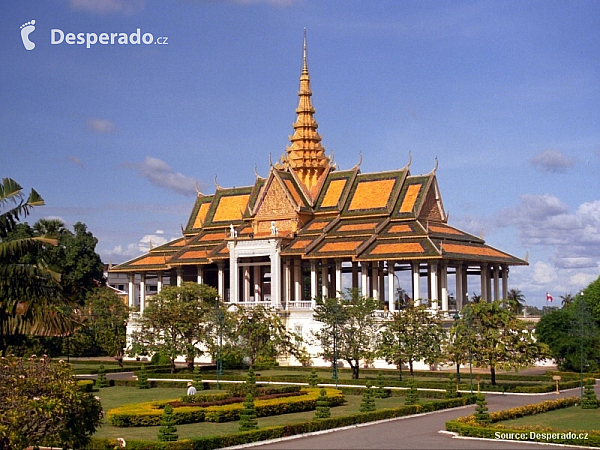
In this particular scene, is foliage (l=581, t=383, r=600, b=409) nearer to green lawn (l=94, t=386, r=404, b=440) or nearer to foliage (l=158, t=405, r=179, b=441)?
green lawn (l=94, t=386, r=404, b=440)

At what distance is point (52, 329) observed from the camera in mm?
25047

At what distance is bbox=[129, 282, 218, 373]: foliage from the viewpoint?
52938 mm

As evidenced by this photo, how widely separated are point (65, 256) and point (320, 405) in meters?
50.5

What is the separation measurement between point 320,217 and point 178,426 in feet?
118

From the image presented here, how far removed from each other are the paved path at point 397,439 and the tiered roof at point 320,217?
2395cm

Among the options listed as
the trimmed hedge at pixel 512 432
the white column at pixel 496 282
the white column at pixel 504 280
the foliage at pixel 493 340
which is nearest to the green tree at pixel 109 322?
the white column at pixel 496 282

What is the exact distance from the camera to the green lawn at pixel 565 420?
29.8 meters

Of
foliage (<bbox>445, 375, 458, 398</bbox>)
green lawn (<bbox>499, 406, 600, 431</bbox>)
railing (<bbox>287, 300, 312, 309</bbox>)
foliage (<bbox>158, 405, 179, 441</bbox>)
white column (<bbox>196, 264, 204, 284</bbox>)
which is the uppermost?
white column (<bbox>196, 264, 204, 284</bbox>)

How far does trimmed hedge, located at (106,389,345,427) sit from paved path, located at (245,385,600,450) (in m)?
4.45

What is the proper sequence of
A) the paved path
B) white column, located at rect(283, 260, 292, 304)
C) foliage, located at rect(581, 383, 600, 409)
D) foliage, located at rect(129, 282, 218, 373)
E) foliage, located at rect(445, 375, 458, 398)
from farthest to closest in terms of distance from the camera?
1. white column, located at rect(283, 260, 292, 304)
2. foliage, located at rect(129, 282, 218, 373)
3. foliage, located at rect(445, 375, 458, 398)
4. foliage, located at rect(581, 383, 600, 409)
5. the paved path

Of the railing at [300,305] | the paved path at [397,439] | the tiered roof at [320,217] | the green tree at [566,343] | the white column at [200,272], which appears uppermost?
the tiered roof at [320,217]

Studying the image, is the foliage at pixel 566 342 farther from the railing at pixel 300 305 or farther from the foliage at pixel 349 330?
the railing at pixel 300 305

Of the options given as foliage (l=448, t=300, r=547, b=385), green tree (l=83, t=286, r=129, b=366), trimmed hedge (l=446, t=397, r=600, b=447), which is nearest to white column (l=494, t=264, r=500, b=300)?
foliage (l=448, t=300, r=547, b=385)

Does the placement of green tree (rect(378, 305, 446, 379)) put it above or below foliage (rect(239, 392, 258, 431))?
above
